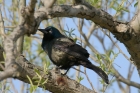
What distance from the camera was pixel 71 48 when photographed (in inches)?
167

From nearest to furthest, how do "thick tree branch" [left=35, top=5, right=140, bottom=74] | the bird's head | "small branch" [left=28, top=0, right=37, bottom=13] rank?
"small branch" [left=28, top=0, right=37, bottom=13], "thick tree branch" [left=35, top=5, right=140, bottom=74], the bird's head

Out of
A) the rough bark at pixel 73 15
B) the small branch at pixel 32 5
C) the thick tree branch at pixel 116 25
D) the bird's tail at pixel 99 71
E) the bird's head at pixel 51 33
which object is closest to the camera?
the small branch at pixel 32 5

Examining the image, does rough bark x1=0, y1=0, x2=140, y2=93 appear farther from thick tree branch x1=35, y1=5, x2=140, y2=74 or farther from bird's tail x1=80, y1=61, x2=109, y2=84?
bird's tail x1=80, y1=61, x2=109, y2=84

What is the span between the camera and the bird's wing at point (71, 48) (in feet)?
13.6

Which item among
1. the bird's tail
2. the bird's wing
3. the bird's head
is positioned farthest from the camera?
the bird's head

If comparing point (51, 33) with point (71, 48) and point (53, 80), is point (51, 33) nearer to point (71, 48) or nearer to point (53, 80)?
point (71, 48)

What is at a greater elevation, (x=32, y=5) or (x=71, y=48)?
(x=32, y=5)

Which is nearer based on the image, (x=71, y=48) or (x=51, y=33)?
(x=71, y=48)

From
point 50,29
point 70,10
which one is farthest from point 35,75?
point 50,29

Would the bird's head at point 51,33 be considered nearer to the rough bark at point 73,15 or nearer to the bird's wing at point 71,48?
the bird's wing at point 71,48

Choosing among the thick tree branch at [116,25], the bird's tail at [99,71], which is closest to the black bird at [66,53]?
the bird's tail at [99,71]

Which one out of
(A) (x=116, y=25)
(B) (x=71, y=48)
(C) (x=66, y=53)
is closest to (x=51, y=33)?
(C) (x=66, y=53)

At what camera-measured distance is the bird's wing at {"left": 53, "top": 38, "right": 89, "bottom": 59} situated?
4145 mm

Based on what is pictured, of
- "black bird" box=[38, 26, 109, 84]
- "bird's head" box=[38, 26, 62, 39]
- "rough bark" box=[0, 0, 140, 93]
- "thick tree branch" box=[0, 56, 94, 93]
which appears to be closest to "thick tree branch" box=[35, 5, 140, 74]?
"rough bark" box=[0, 0, 140, 93]
